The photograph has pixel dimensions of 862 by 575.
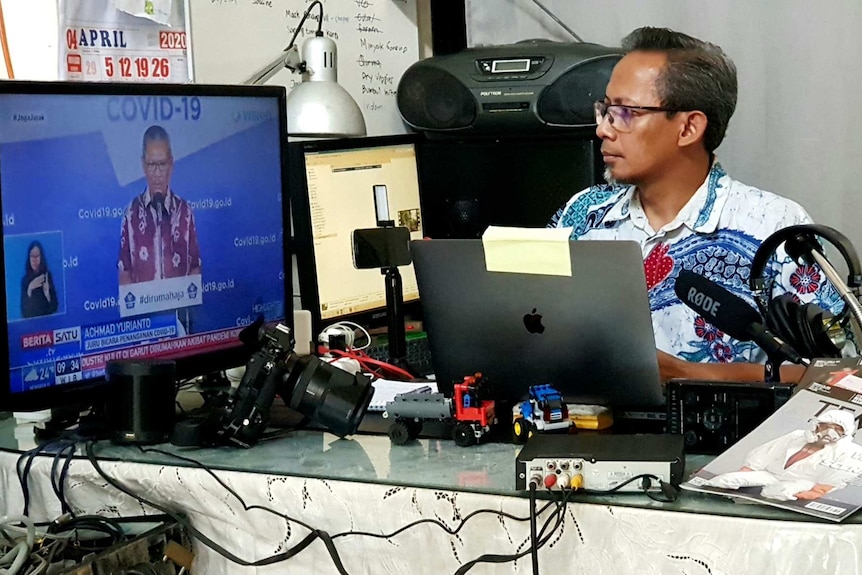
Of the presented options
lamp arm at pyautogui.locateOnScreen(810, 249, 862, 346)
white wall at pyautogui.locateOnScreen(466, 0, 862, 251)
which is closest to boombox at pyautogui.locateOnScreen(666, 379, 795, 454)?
lamp arm at pyautogui.locateOnScreen(810, 249, 862, 346)

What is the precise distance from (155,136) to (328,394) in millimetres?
460

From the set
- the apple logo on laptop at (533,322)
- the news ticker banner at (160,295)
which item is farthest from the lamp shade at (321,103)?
the apple logo on laptop at (533,322)

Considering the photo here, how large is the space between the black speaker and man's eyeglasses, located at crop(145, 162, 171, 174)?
0.28 metres

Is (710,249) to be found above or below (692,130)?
below

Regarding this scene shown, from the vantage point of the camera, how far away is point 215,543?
4.57 ft

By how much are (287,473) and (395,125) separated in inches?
67.7

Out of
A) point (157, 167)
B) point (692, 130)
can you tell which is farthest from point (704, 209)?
point (157, 167)

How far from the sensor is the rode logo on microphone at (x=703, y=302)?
1.35 m

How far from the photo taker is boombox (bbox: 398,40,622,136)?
257 centimetres

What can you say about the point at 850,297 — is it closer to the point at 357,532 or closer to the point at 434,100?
the point at 357,532

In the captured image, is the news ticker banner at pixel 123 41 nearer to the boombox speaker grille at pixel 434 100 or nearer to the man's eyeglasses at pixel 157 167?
the man's eyeglasses at pixel 157 167

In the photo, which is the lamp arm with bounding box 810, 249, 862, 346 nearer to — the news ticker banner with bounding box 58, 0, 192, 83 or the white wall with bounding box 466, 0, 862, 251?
the news ticker banner with bounding box 58, 0, 192, 83

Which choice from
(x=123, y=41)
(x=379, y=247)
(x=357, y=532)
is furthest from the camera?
(x=123, y=41)

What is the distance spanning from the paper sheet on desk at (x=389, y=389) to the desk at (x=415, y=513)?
0.41 ft
